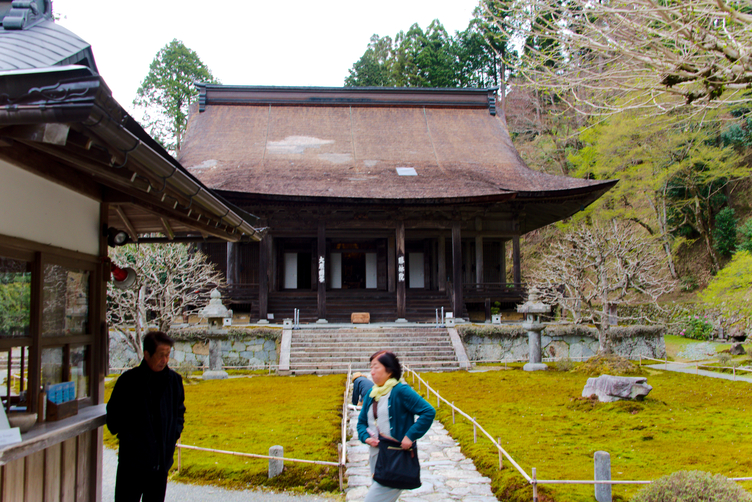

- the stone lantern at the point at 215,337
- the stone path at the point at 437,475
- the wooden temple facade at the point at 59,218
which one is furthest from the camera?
the stone lantern at the point at 215,337

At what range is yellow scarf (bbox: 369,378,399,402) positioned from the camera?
13.1 ft

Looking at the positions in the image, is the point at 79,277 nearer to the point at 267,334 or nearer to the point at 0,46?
the point at 0,46

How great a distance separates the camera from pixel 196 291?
18.4 metres

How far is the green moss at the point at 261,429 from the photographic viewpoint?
600 centimetres

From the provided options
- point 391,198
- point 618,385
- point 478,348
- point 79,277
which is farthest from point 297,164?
point 79,277

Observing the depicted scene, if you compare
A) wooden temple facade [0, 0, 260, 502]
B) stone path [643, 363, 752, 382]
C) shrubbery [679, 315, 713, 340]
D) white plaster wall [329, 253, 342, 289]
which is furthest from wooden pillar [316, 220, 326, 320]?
shrubbery [679, 315, 713, 340]

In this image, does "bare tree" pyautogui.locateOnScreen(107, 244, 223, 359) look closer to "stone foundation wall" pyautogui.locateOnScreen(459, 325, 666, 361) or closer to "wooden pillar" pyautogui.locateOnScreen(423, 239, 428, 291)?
"stone foundation wall" pyautogui.locateOnScreen(459, 325, 666, 361)

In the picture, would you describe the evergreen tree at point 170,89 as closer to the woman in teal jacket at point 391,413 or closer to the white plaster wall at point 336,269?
the white plaster wall at point 336,269

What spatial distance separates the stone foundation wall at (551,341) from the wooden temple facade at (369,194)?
7.85ft

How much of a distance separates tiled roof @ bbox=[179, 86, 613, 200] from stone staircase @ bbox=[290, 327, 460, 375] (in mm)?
4538

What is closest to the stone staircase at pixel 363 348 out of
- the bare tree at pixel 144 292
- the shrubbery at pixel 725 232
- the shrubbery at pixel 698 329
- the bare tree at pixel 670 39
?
the bare tree at pixel 144 292

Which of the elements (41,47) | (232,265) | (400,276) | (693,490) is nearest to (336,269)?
(232,265)

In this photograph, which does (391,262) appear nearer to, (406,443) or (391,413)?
(391,413)

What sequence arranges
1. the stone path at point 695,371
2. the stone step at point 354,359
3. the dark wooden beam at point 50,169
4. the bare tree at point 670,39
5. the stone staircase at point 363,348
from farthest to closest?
the stone step at point 354,359, the stone staircase at point 363,348, the stone path at point 695,371, the bare tree at point 670,39, the dark wooden beam at point 50,169
